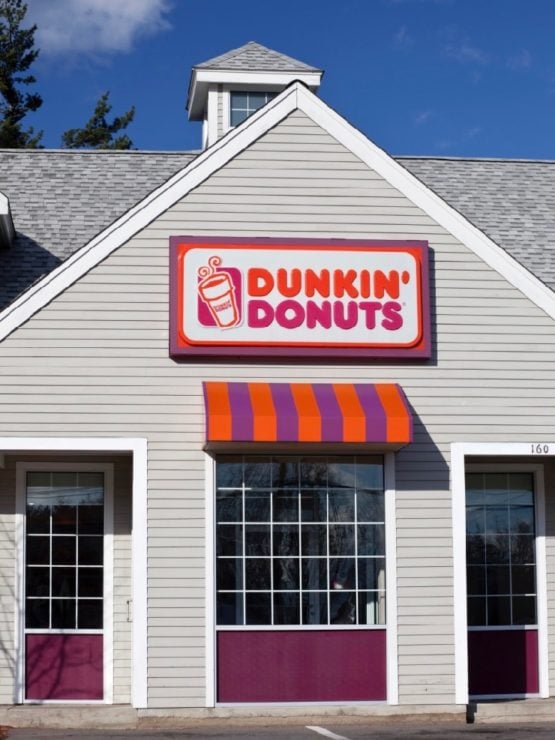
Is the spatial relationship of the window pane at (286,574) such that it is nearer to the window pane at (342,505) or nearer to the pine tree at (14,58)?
the window pane at (342,505)

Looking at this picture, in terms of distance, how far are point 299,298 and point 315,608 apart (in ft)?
11.5

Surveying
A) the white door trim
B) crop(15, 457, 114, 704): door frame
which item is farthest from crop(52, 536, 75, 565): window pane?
the white door trim

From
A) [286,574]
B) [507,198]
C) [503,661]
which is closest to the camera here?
[286,574]

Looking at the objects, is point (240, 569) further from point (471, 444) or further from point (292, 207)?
point (292, 207)

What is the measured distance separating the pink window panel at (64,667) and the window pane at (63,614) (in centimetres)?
14

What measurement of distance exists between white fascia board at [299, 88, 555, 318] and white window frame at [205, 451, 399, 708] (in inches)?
106

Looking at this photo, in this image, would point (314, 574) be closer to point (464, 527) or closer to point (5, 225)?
point (464, 527)

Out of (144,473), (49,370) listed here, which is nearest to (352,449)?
(144,473)

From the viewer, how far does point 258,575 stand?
610 inches

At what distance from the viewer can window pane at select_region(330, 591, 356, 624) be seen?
1554 cm

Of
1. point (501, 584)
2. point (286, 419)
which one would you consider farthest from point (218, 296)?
point (501, 584)

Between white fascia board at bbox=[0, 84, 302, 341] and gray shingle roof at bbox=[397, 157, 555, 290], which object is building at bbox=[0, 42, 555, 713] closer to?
white fascia board at bbox=[0, 84, 302, 341]

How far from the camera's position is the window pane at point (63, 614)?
16.3 meters

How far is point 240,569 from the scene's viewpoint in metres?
15.5
